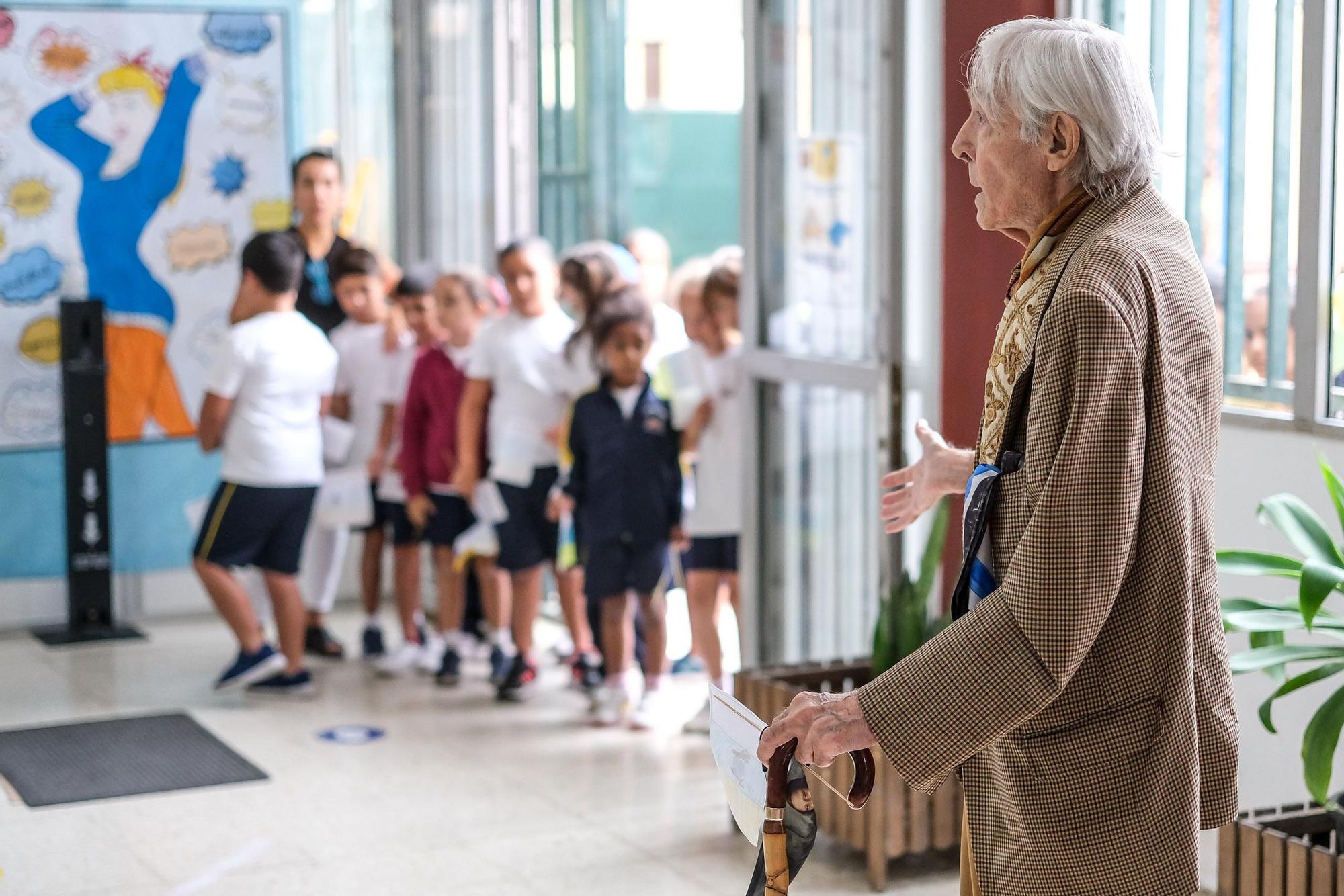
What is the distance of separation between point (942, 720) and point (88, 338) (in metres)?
5.50

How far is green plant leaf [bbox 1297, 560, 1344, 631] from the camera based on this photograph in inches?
96.9

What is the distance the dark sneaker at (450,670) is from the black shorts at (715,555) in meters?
1.08

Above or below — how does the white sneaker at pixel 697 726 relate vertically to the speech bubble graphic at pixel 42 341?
below

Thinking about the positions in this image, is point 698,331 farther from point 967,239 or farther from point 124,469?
point 124,469

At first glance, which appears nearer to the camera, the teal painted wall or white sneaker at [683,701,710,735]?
white sneaker at [683,701,710,735]

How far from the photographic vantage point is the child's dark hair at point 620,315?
4.94 metres

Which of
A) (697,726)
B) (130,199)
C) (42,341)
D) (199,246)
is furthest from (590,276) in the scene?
(42,341)

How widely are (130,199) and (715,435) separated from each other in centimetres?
309

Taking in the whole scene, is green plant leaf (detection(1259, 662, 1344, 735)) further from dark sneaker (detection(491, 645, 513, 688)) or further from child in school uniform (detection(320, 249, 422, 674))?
child in school uniform (detection(320, 249, 422, 674))

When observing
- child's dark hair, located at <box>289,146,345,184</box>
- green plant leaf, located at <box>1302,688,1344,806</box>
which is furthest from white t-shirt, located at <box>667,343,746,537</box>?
green plant leaf, located at <box>1302,688,1344,806</box>

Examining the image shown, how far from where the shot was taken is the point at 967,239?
3926 millimetres

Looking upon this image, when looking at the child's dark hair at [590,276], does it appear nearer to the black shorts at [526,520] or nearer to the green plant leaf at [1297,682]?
the black shorts at [526,520]

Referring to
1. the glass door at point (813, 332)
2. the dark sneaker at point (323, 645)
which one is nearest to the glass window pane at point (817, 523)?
the glass door at point (813, 332)

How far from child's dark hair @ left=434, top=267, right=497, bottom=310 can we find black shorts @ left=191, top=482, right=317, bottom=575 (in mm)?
840
